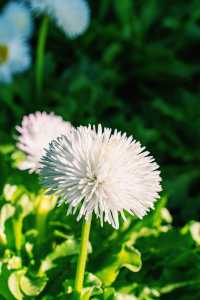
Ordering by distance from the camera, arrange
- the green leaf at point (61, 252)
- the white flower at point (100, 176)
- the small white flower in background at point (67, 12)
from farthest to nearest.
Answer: the small white flower in background at point (67, 12) → the green leaf at point (61, 252) → the white flower at point (100, 176)

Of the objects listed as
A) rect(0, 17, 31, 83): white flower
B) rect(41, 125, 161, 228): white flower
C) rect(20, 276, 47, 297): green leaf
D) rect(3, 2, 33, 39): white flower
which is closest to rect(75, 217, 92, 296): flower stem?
rect(41, 125, 161, 228): white flower

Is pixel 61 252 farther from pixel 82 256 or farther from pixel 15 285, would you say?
pixel 82 256

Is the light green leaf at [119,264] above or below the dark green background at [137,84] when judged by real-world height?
below

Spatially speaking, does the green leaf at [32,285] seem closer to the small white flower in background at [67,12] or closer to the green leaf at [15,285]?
the green leaf at [15,285]

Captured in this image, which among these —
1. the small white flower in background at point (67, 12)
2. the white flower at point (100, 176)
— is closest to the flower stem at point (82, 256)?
the white flower at point (100, 176)

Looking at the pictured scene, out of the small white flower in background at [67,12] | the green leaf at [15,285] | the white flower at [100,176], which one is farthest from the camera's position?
the small white flower in background at [67,12]

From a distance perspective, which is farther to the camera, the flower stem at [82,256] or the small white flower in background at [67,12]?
the small white flower in background at [67,12]

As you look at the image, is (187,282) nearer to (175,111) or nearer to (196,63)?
(175,111)

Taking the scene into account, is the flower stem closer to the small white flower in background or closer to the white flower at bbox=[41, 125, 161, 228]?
the white flower at bbox=[41, 125, 161, 228]
